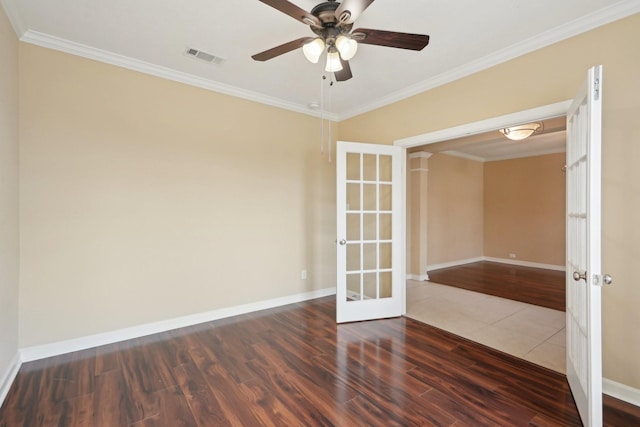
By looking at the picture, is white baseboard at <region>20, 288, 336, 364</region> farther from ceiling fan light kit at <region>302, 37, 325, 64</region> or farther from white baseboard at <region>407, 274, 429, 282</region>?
ceiling fan light kit at <region>302, 37, 325, 64</region>

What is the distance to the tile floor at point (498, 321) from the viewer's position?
2.75 m

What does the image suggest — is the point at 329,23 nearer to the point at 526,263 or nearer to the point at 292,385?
the point at 292,385

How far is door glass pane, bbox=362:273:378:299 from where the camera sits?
359 centimetres

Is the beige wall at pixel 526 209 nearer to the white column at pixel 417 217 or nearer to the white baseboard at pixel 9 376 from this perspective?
the white column at pixel 417 217

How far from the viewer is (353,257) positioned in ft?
11.7

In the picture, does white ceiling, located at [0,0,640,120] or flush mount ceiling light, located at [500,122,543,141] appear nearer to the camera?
white ceiling, located at [0,0,640,120]

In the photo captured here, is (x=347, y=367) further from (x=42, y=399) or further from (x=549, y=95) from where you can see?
(x=549, y=95)

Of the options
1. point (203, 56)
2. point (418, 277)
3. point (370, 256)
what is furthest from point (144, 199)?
point (418, 277)

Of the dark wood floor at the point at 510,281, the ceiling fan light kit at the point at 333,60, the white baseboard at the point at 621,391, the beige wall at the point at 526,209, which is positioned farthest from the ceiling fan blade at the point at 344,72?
the beige wall at the point at 526,209

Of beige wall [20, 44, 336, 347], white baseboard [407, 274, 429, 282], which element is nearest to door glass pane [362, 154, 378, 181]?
beige wall [20, 44, 336, 347]

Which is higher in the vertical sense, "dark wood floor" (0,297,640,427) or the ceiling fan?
the ceiling fan

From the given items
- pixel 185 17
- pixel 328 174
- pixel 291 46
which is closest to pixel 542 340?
pixel 328 174

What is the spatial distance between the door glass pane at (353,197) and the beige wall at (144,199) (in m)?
0.91

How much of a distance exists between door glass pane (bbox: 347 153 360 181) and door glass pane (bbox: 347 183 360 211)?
0.10m
